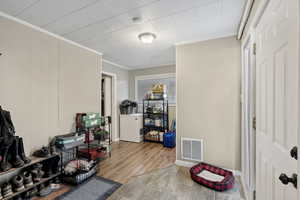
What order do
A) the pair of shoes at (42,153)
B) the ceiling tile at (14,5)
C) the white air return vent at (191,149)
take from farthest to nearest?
the white air return vent at (191,149)
the pair of shoes at (42,153)
the ceiling tile at (14,5)

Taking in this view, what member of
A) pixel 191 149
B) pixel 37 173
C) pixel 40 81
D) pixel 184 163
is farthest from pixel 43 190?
pixel 191 149

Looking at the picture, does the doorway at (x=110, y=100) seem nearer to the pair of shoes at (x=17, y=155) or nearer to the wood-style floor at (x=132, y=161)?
the wood-style floor at (x=132, y=161)

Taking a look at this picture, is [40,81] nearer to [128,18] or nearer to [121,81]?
[128,18]

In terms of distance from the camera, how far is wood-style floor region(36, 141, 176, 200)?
7.64 feet

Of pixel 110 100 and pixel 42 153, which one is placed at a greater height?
pixel 110 100

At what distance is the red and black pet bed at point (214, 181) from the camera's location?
1.91 meters

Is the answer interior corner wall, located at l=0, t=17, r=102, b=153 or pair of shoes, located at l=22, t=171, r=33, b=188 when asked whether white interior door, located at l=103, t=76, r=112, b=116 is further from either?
pair of shoes, located at l=22, t=171, r=33, b=188

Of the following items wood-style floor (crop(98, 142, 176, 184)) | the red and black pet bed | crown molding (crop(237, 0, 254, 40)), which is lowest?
wood-style floor (crop(98, 142, 176, 184))

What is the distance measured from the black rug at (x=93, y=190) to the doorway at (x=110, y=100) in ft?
7.11

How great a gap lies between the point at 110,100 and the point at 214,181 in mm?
3392

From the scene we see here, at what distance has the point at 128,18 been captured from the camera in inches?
75.7

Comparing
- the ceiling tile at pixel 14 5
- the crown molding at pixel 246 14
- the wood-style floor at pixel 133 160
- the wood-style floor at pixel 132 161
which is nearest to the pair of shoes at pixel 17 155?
the wood-style floor at pixel 132 161

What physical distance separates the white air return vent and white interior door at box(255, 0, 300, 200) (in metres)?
1.27

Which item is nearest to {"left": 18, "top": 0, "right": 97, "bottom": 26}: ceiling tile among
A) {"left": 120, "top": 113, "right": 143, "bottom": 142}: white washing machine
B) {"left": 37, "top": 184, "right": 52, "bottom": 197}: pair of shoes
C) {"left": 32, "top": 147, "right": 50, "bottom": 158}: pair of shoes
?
{"left": 32, "top": 147, "right": 50, "bottom": 158}: pair of shoes
